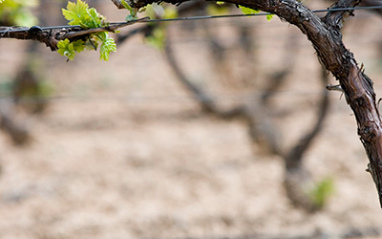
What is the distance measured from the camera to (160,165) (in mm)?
4055

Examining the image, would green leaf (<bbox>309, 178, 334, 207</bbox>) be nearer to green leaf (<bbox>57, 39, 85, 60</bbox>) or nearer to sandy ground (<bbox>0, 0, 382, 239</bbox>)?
sandy ground (<bbox>0, 0, 382, 239</bbox>)

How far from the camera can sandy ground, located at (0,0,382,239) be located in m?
3.09

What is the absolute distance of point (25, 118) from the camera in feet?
15.7

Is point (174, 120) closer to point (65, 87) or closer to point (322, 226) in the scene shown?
point (65, 87)

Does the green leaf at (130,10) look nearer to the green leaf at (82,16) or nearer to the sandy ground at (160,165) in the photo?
the green leaf at (82,16)

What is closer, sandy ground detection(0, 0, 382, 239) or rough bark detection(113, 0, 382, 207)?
rough bark detection(113, 0, 382, 207)

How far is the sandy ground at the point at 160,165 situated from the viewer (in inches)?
122

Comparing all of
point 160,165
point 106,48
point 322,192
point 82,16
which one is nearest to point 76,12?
point 82,16

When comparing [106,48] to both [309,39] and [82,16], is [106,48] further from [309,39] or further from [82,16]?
[309,39]

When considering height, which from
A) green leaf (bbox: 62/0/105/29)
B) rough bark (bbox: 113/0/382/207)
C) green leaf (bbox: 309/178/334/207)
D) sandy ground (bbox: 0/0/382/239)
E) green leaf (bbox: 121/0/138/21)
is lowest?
rough bark (bbox: 113/0/382/207)

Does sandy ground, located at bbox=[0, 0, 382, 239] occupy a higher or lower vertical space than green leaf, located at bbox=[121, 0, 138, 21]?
higher

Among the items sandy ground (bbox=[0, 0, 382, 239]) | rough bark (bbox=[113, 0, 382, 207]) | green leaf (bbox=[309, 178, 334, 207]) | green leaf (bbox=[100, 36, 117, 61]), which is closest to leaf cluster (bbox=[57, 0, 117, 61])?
green leaf (bbox=[100, 36, 117, 61])

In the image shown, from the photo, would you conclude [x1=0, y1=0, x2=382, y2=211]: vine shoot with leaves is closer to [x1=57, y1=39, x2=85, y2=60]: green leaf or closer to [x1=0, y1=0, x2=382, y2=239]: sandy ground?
[x1=57, y1=39, x2=85, y2=60]: green leaf

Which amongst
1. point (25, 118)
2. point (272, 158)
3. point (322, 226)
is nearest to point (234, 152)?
point (272, 158)
